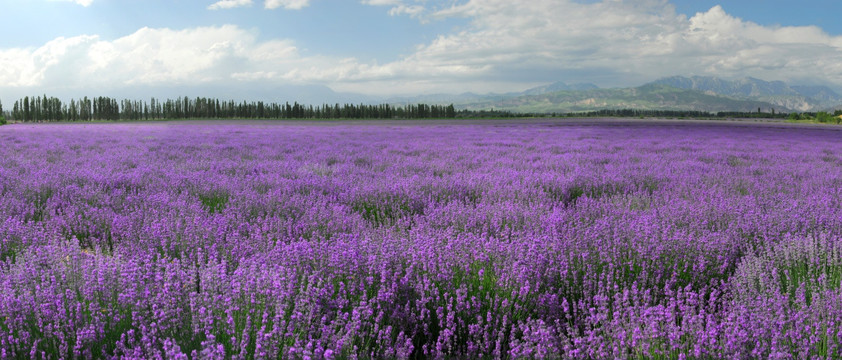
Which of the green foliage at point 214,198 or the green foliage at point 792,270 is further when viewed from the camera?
the green foliage at point 214,198

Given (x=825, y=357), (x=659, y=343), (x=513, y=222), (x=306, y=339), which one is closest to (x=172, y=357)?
(x=306, y=339)

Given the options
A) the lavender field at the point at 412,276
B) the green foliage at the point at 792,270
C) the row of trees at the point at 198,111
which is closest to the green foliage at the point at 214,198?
the lavender field at the point at 412,276

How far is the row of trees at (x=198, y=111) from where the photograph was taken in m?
86.8

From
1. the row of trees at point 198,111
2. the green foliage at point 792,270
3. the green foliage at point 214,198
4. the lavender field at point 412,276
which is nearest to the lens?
the lavender field at point 412,276

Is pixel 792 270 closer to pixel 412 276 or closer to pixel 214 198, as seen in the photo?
pixel 412 276

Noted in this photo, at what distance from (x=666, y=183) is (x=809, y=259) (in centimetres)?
353

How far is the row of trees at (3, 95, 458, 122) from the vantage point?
285 ft

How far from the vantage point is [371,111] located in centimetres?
9394

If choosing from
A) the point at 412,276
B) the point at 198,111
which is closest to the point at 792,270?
the point at 412,276

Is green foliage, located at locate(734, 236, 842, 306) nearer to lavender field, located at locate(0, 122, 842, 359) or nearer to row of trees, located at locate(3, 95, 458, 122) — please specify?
lavender field, located at locate(0, 122, 842, 359)

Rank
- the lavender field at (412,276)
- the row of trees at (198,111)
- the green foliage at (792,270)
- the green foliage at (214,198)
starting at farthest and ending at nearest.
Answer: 1. the row of trees at (198,111)
2. the green foliage at (214,198)
3. the green foliage at (792,270)
4. the lavender field at (412,276)

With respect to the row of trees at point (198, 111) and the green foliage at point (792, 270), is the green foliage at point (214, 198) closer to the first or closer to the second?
the green foliage at point (792, 270)

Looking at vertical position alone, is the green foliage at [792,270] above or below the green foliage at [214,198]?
below

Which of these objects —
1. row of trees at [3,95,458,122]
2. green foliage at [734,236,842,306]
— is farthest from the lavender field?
row of trees at [3,95,458,122]
